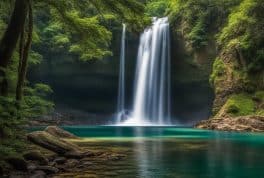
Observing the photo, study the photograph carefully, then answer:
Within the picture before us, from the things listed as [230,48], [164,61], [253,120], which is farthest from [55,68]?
[253,120]

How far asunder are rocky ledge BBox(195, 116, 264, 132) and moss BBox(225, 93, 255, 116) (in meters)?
1.81

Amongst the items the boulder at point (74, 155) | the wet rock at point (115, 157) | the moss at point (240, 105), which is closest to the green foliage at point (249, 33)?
the moss at point (240, 105)

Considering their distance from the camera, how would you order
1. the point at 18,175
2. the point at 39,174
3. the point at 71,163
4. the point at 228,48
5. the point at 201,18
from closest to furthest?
1. the point at 18,175
2. the point at 39,174
3. the point at 71,163
4. the point at 228,48
5. the point at 201,18

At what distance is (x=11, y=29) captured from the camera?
1558 cm

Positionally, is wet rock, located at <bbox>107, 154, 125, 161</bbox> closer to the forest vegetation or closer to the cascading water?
the forest vegetation

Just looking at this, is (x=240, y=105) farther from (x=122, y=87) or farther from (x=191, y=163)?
(x=191, y=163)

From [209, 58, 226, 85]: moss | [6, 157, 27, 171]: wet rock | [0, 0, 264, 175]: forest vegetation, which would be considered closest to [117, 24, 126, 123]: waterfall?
[0, 0, 264, 175]: forest vegetation

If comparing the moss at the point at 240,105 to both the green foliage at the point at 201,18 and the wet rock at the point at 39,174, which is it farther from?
the wet rock at the point at 39,174

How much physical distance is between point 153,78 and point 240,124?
2003cm

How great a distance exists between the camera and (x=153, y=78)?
56000mm

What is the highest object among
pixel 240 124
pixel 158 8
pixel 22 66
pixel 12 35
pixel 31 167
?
pixel 158 8

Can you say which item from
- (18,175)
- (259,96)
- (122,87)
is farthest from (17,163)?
(122,87)

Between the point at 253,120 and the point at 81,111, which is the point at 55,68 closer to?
the point at 81,111

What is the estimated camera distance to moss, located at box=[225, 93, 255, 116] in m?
41.6
